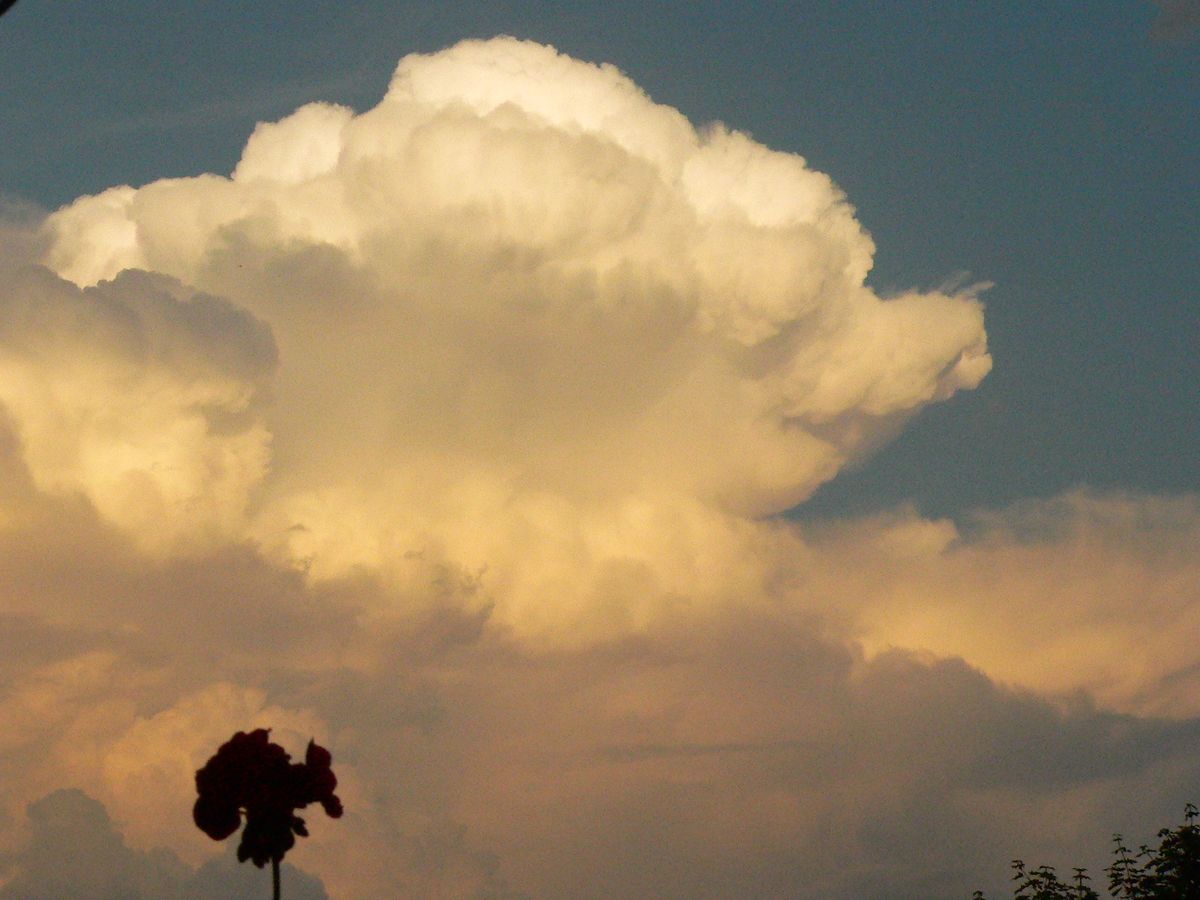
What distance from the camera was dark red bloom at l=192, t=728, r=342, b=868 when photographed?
990 centimetres

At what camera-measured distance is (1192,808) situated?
4216 cm

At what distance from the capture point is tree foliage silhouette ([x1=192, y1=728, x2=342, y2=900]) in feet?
32.5

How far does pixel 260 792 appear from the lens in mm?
9984

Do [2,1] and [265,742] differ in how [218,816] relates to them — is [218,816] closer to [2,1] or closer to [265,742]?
[265,742]

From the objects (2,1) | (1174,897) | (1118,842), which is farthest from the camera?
(1118,842)

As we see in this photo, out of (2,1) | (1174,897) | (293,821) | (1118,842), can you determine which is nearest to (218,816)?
(293,821)

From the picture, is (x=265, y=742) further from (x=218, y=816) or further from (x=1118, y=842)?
(x=1118, y=842)

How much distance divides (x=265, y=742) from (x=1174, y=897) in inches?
1308

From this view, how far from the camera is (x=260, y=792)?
32.8ft

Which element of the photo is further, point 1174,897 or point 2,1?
point 1174,897

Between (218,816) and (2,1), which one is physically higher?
(2,1)

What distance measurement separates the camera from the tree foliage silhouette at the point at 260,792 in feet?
32.5

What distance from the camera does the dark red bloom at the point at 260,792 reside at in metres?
9.90

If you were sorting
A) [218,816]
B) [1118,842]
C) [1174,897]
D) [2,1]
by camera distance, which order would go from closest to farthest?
[2,1] < [218,816] < [1174,897] < [1118,842]
